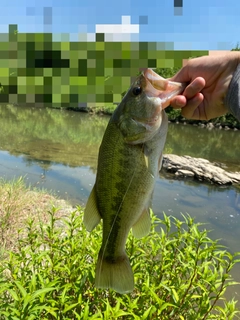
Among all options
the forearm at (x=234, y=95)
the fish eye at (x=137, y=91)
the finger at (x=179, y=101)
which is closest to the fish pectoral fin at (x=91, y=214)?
the fish eye at (x=137, y=91)

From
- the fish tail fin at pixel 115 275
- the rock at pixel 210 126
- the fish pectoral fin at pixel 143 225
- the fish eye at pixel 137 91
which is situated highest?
the fish eye at pixel 137 91

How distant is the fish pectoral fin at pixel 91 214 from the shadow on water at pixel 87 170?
4.91 metres

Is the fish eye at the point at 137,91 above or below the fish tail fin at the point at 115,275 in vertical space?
above

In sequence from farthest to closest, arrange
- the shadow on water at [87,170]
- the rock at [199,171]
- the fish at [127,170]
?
1. the rock at [199,171]
2. the shadow on water at [87,170]
3. the fish at [127,170]

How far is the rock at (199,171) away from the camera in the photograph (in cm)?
1270

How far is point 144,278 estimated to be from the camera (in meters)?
3.08

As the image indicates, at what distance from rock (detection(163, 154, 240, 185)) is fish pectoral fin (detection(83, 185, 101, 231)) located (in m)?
11.2

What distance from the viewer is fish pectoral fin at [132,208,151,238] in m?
2.03

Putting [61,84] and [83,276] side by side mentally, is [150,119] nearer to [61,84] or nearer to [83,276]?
[83,276]

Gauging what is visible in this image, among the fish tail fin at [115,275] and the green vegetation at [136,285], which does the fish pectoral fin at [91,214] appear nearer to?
the fish tail fin at [115,275]

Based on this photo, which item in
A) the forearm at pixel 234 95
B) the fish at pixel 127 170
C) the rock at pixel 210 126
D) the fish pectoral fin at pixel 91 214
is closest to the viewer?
the fish at pixel 127 170

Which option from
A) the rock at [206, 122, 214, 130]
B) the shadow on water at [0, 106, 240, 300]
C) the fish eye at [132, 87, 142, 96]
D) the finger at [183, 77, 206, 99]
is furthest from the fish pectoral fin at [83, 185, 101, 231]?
the rock at [206, 122, 214, 130]

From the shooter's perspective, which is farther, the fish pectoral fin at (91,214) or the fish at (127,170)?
the fish pectoral fin at (91,214)

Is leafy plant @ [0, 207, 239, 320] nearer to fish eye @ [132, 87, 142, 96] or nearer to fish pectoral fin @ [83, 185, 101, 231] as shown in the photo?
fish pectoral fin @ [83, 185, 101, 231]
